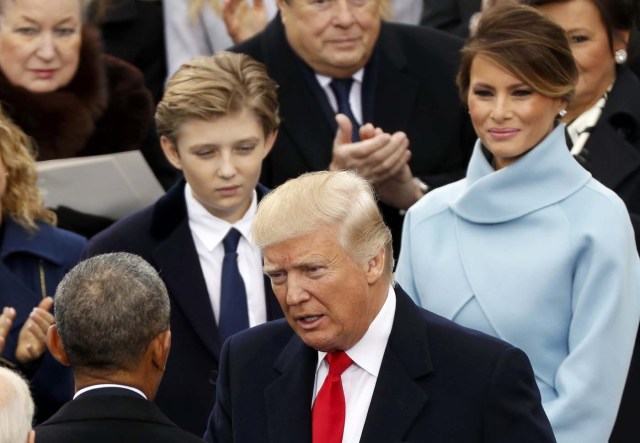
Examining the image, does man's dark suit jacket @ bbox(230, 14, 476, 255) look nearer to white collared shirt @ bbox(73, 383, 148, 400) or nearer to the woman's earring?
the woman's earring

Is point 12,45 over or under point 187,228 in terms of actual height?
over

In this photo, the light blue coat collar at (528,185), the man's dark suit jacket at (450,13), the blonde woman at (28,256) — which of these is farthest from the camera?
the man's dark suit jacket at (450,13)

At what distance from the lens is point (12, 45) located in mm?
6566

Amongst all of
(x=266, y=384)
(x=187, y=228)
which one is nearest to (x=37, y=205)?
(x=187, y=228)

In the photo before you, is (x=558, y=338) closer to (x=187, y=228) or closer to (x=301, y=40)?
(x=187, y=228)

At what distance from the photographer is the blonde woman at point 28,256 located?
5770 millimetres

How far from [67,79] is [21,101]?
0.86 ft

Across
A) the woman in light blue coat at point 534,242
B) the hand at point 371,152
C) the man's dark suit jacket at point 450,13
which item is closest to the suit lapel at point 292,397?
the woman in light blue coat at point 534,242

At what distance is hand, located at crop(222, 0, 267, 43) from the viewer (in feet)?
24.1

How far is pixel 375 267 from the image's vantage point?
431 centimetres

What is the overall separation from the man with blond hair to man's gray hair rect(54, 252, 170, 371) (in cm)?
32

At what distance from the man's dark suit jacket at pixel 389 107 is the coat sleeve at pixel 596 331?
151 centimetres

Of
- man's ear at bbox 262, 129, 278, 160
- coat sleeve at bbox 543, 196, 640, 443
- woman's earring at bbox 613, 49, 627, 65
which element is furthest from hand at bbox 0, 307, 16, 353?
woman's earring at bbox 613, 49, 627, 65

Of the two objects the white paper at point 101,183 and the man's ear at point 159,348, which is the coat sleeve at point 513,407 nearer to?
the man's ear at point 159,348
